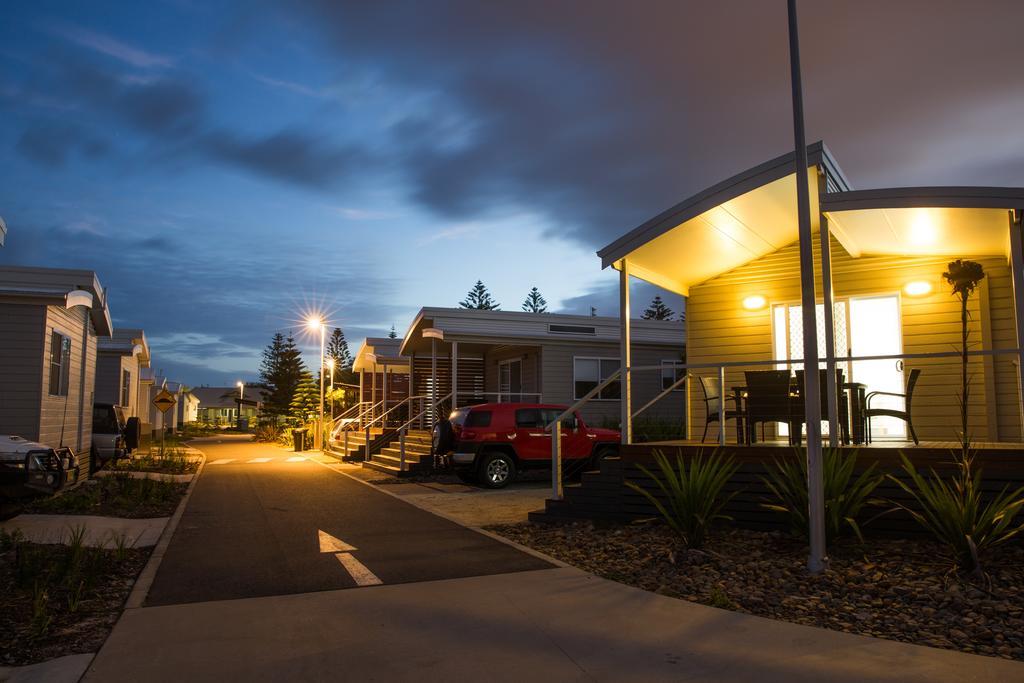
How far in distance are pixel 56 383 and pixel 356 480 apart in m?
6.35

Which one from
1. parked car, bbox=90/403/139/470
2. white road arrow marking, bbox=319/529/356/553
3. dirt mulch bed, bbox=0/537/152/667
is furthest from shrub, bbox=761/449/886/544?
parked car, bbox=90/403/139/470

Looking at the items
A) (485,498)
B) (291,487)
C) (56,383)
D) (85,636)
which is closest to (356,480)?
(291,487)

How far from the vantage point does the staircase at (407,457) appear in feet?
59.1

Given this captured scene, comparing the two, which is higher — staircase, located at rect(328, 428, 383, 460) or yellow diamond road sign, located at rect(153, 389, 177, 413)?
yellow diamond road sign, located at rect(153, 389, 177, 413)

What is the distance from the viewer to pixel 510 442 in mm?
15617

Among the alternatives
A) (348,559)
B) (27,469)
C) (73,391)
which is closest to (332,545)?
(348,559)

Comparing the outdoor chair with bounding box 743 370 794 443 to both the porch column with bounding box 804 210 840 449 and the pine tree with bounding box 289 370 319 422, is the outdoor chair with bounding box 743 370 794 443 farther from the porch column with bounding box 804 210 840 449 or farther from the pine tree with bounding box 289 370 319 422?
the pine tree with bounding box 289 370 319 422

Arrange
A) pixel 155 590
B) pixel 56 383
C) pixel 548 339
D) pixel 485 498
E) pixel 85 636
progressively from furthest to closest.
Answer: pixel 548 339
pixel 56 383
pixel 485 498
pixel 155 590
pixel 85 636

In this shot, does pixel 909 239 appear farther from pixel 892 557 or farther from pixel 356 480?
pixel 356 480

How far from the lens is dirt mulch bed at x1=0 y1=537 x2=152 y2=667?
520cm

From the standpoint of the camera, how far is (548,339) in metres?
21.3

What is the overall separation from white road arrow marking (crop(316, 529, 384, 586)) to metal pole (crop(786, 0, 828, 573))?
13.1 feet

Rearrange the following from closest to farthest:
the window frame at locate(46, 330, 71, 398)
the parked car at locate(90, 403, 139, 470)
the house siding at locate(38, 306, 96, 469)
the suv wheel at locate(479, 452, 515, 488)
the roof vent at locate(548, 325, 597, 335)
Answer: the house siding at locate(38, 306, 96, 469) → the window frame at locate(46, 330, 71, 398) → the suv wheel at locate(479, 452, 515, 488) → the parked car at locate(90, 403, 139, 470) → the roof vent at locate(548, 325, 597, 335)

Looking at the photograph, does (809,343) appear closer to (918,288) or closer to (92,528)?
(918,288)
